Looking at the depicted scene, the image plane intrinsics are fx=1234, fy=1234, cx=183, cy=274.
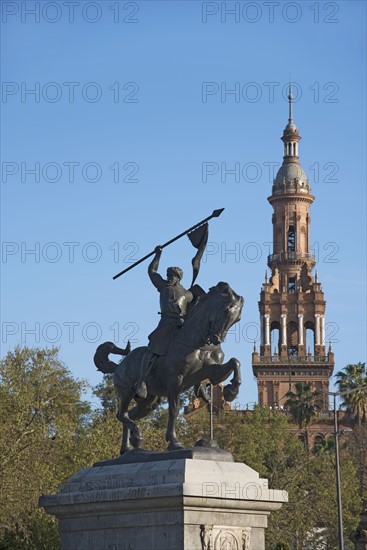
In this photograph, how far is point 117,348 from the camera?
67.8 feet

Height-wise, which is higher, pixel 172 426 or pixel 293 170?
pixel 293 170

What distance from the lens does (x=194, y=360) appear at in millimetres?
18828

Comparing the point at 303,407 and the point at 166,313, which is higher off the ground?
the point at 303,407

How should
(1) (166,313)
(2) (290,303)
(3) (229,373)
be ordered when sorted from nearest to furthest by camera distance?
1. (3) (229,373)
2. (1) (166,313)
3. (2) (290,303)

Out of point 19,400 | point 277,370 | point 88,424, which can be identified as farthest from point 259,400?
point 19,400

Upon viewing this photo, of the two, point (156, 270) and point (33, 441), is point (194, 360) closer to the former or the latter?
point (156, 270)

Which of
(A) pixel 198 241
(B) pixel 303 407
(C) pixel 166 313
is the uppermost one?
(B) pixel 303 407

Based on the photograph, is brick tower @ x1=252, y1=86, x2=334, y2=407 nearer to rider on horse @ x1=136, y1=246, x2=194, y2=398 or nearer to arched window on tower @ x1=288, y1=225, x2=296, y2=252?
arched window on tower @ x1=288, y1=225, x2=296, y2=252

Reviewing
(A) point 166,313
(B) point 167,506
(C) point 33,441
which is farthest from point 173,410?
(C) point 33,441

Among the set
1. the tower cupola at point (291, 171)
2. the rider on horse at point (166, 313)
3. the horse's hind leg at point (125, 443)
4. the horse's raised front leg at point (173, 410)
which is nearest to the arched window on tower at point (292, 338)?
the tower cupola at point (291, 171)

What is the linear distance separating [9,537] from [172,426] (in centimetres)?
1984

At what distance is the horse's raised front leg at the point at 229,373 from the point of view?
61.4 ft

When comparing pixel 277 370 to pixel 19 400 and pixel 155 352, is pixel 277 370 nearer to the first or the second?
pixel 19 400

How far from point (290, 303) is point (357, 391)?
30.4m
